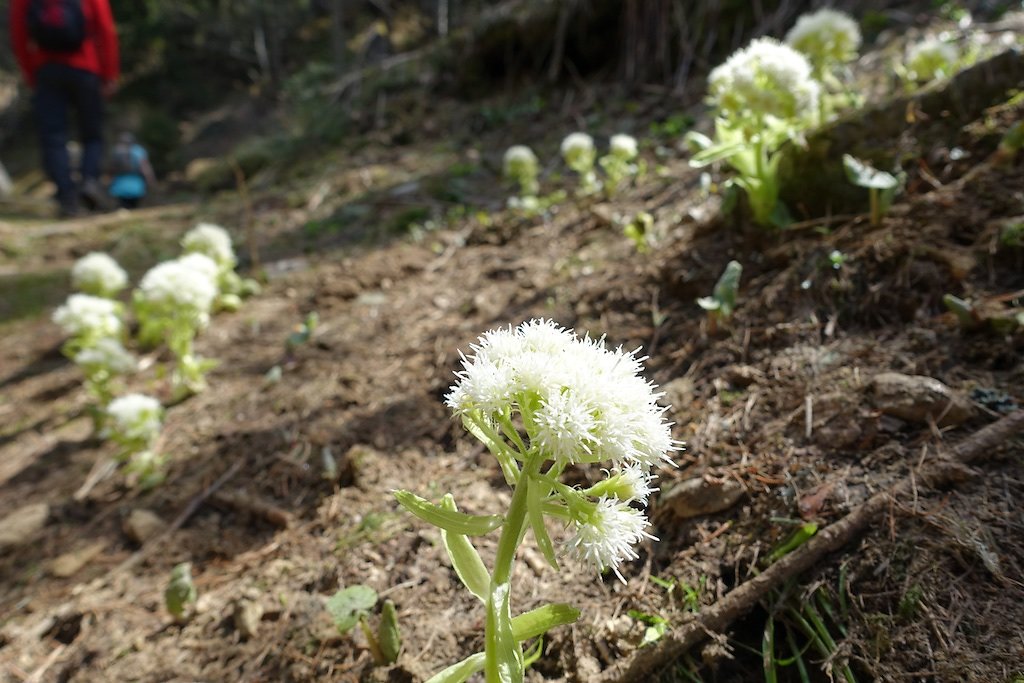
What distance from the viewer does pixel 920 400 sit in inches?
66.3

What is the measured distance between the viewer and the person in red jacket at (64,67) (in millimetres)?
7129

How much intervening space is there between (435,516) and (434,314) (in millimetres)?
2455

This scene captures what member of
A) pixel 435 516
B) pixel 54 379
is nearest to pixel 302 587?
pixel 435 516

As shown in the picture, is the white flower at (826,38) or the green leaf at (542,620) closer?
the green leaf at (542,620)

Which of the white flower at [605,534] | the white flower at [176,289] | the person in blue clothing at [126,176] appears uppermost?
the white flower at [605,534]

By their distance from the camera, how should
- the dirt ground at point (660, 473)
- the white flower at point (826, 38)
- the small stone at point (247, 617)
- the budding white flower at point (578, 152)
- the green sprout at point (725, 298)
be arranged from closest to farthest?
the dirt ground at point (660, 473)
the small stone at point (247, 617)
the green sprout at point (725, 298)
the white flower at point (826, 38)
the budding white flower at point (578, 152)

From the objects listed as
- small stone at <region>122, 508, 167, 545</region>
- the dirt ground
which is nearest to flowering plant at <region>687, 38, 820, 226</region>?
the dirt ground

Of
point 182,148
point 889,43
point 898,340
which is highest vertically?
point 889,43

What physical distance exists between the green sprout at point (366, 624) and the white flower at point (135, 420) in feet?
6.55

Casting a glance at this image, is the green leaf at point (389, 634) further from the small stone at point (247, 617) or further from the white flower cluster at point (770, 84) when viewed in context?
the white flower cluster at point (770, 84)

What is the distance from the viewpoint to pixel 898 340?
1976mm

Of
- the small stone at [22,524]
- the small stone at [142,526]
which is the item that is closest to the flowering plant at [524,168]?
the small stone at [142,526]

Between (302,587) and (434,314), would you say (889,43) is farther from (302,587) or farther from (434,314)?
(302,587)

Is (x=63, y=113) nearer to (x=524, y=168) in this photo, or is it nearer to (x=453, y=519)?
(x=524, y=168)
